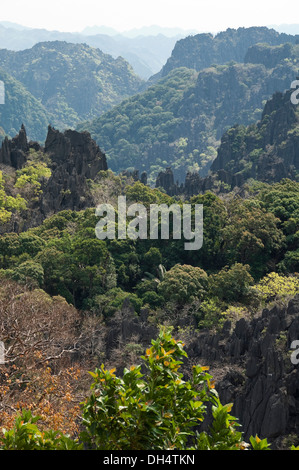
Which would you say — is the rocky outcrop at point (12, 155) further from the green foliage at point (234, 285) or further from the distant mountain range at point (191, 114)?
the distant mountain range at point (191, 114)

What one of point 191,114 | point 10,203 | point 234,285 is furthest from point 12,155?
point 191,114

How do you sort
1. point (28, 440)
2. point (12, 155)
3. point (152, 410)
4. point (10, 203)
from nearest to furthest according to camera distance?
point (28, 440) < point (152, 410) < point (10, 203) < point (12, 155)

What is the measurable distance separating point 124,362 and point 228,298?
9283 millimetres

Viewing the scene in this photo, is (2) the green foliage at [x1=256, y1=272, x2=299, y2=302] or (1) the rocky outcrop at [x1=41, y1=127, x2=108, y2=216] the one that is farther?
(1) the rocky outcrop at [x1=41, y1=127, x2=108, y2=216]

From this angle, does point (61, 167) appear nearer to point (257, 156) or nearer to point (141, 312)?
point (141, 312)

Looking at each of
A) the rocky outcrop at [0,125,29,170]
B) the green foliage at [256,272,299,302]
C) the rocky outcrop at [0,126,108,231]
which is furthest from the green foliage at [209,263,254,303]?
the rocky outcrop at [0,125,29,170]

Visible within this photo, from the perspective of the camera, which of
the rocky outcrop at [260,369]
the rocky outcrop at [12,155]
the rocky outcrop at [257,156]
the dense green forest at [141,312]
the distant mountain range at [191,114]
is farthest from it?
the distant mountain range at [191,114]

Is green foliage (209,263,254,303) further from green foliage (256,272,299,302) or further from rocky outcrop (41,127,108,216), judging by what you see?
rocky outcrop (41,127,108,216)

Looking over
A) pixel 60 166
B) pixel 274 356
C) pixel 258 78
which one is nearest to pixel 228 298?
pixel 274 356

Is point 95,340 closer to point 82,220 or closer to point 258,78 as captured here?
point 82,220

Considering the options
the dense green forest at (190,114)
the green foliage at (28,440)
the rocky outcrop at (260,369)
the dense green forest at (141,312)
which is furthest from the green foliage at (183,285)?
the dense green forest at (190,114)

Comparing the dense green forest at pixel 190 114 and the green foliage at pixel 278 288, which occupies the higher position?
the dense green forest at pixel 190 114

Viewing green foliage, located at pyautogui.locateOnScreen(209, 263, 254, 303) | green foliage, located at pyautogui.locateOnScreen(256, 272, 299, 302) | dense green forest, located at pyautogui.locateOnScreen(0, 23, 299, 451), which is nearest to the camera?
dense green forest, located at pyautogui.locateOnScreen(0, 23, 299, 451)

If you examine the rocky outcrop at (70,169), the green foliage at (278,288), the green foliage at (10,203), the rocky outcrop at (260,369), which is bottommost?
the rocky outcrop at (260,369)
